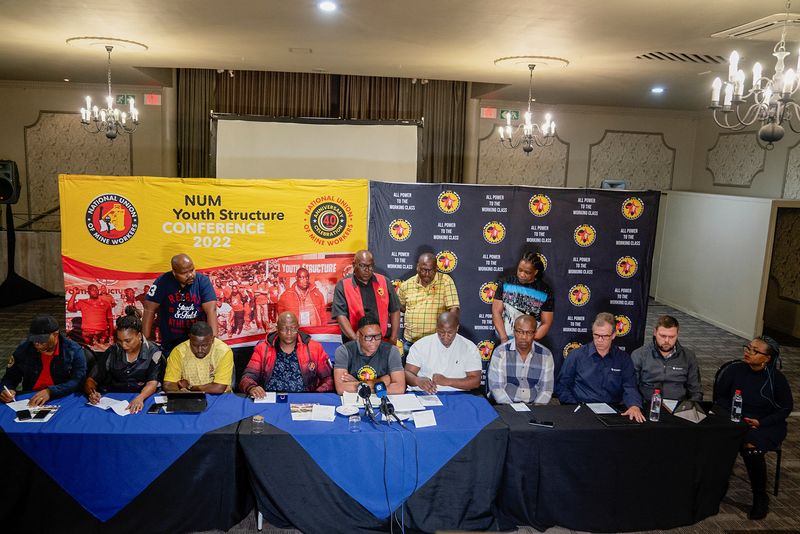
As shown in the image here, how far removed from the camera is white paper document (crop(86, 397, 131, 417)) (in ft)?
12.7

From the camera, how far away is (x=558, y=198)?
20.1 feet

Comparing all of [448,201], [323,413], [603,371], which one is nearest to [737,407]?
[603,371]

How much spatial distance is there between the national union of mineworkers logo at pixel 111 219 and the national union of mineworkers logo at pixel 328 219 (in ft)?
5.00

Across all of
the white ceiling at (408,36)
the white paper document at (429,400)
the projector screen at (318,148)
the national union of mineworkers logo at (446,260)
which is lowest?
the white paper document at (429,400)

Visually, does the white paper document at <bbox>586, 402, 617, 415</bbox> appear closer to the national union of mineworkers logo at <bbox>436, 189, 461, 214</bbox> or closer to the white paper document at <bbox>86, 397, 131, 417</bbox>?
the national union of mineworkers logo at <bbox>436, 189, 461, 214</bbox>

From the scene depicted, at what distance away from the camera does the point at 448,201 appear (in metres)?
6.04

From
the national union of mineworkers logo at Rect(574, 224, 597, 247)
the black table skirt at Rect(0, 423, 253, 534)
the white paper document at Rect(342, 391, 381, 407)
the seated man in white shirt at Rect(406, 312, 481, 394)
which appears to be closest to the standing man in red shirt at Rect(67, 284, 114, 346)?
the black table skirt at Rect(0, 423, 253, 534)

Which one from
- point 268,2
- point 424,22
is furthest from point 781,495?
point 268,2

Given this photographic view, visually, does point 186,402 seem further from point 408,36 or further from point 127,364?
point 408,36

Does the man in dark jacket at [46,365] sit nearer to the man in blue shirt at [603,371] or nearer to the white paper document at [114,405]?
the white paper document at [114,405]

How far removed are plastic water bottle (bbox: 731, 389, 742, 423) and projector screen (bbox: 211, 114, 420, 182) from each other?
516cm

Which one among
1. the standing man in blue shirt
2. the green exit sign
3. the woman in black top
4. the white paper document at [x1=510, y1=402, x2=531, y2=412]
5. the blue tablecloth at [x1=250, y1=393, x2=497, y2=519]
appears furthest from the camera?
the green exit sign

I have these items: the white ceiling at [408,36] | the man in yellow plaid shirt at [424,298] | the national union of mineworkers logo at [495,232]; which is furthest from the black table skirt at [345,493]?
the white ceiling at [408,36]

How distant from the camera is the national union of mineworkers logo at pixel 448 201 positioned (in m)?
6.02
